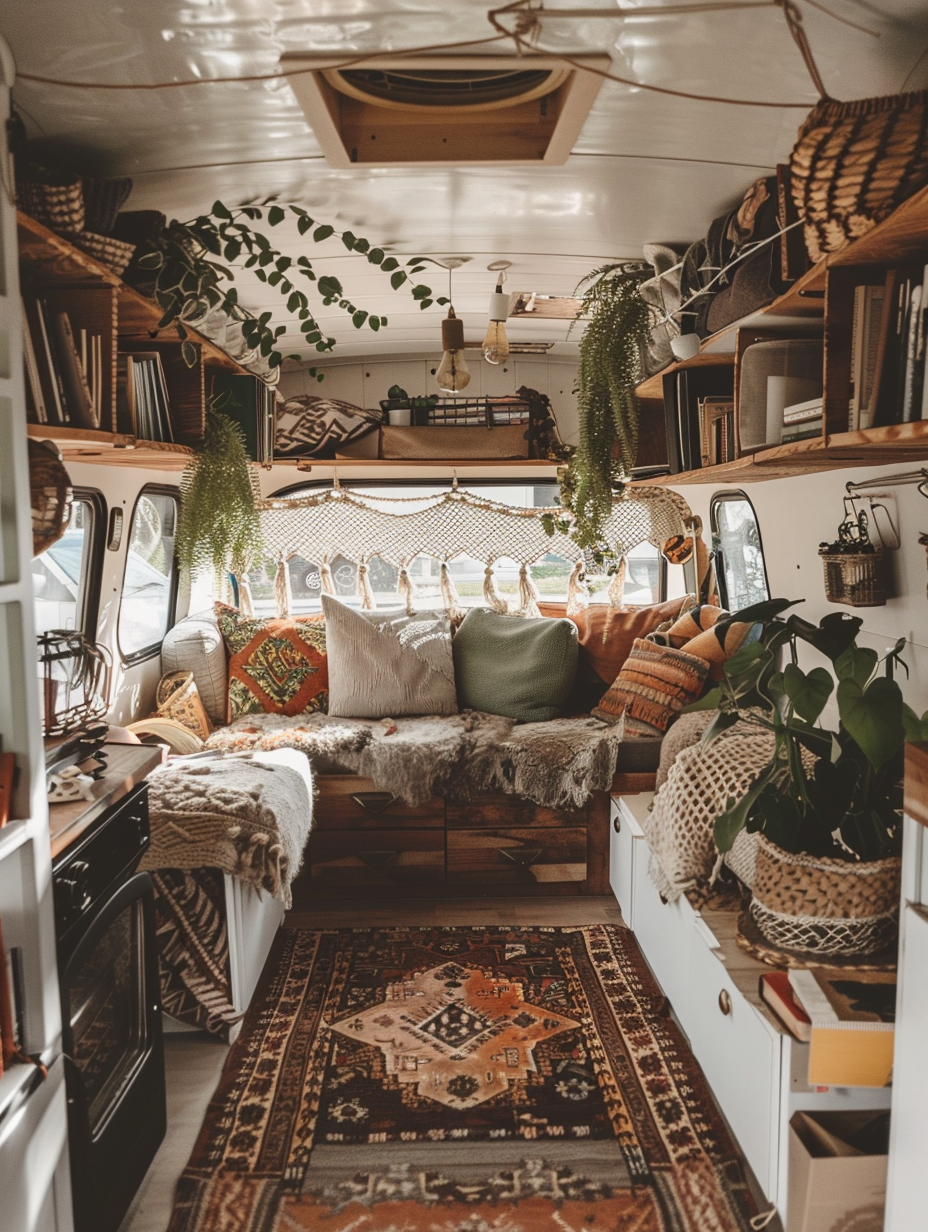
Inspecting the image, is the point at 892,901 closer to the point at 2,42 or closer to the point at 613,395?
the point at 613,395

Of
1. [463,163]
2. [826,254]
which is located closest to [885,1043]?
[826,254]

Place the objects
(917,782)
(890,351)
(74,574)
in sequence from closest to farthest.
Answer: (917,782) → (890,351) → (74,574)

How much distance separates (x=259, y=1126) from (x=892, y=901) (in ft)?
5.24

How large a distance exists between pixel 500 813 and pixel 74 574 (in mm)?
1790

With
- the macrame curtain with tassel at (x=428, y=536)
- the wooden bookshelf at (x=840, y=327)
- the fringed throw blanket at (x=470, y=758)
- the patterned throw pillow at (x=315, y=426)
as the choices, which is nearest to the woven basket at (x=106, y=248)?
the wooden bookshelf at (x=840, y=327)

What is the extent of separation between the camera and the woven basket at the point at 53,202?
1.76 meters

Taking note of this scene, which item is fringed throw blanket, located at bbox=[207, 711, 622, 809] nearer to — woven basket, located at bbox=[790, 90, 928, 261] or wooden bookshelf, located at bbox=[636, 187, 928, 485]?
wooden bookshelf, located at bbox=[636, 187, 928, 485]

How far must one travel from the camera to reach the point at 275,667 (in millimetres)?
4180

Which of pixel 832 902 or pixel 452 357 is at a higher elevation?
pixel 452 357

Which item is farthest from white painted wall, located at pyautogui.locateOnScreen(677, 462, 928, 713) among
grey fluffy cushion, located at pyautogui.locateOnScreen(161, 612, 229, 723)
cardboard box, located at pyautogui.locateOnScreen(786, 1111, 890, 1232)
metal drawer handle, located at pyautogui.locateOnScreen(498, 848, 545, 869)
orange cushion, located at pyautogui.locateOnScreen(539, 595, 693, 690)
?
grey fluffy cushion, located at pyautogui.locateOnScreen(161, 612, 229, 723)

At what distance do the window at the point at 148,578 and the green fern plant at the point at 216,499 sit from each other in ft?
1.92

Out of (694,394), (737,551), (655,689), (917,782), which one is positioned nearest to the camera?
(917,782)

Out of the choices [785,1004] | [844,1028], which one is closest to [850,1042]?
[844,1028]

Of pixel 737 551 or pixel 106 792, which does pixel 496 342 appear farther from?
pixel 106 792
